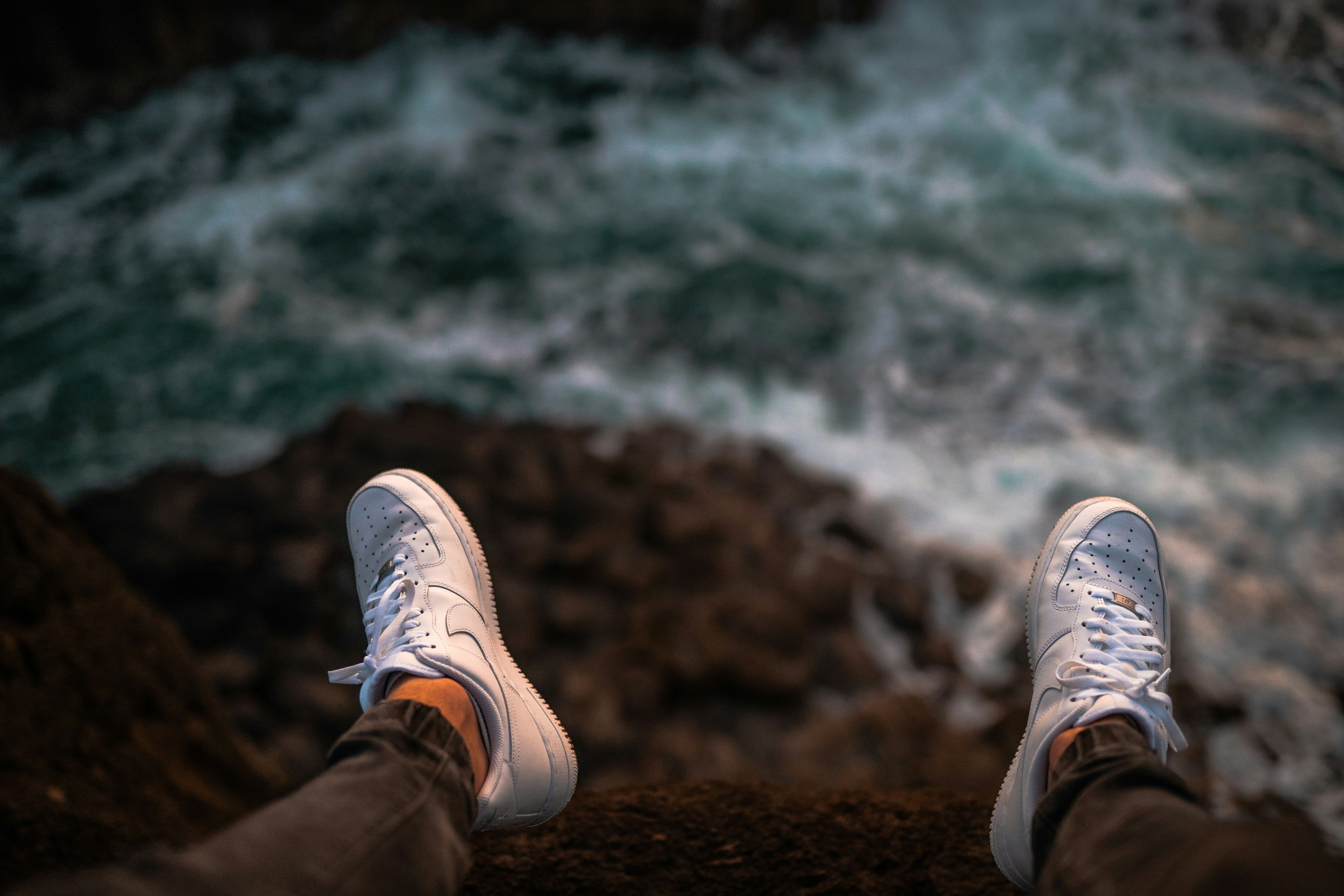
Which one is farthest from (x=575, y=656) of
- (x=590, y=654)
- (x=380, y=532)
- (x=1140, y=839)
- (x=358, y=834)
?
(x=1140, y=839)

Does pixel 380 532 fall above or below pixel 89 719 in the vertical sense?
above

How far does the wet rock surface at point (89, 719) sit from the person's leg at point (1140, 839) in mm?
1222

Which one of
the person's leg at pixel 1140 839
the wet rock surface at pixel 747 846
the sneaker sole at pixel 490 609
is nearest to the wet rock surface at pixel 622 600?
the wet rock surface at pixel 747 846

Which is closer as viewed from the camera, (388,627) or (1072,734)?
(1072,734)

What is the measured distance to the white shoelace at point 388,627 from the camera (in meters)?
1.15

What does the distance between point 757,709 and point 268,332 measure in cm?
280

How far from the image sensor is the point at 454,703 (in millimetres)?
1074

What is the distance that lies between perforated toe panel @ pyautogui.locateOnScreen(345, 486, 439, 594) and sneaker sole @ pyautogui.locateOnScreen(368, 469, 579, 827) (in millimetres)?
43

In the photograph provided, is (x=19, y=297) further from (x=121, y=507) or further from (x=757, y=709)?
(x=757, y=709)

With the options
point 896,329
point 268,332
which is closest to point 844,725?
point 896,329

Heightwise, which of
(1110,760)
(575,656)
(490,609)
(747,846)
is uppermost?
(1110,760)

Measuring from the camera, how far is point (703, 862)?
46.8 inches

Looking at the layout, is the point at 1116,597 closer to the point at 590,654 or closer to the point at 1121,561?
the point at 1121,561

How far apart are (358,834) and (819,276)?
3302 millimetres
